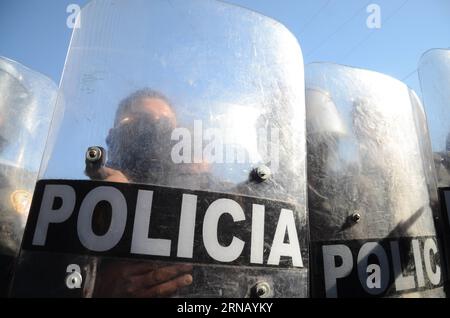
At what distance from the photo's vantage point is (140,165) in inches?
43.3

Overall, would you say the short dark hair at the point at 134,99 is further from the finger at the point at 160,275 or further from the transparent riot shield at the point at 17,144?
the transparent riot shield at the point at 17,144

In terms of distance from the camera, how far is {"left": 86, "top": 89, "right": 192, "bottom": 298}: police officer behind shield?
991 mm

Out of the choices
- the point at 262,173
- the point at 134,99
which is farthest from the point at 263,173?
the point at 134,99

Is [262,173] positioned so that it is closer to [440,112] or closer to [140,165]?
[140,165]

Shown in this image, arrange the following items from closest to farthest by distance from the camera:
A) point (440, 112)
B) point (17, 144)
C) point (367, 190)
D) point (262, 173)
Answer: point (262, 173) < point (367, 190) < point (440, 112) < point (17, 144)

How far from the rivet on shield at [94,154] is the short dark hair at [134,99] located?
11cm

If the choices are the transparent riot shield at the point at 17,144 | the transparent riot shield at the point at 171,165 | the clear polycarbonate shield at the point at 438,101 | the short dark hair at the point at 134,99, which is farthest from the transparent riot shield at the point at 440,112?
the transparent riot shield at the point at 17,144

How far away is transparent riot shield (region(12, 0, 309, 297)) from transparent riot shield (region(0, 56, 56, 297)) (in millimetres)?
1142

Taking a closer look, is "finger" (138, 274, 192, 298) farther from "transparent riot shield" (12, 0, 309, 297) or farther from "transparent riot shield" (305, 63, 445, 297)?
"transparent riot shield" (305, 63, 445, 297)

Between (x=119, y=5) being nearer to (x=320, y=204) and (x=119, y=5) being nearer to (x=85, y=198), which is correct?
(x=85, y=198)

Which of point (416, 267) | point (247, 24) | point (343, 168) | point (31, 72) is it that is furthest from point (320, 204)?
point (31, 72)

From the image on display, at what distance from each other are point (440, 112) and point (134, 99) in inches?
72.4

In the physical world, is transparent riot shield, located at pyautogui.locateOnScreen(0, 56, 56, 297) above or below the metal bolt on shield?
above

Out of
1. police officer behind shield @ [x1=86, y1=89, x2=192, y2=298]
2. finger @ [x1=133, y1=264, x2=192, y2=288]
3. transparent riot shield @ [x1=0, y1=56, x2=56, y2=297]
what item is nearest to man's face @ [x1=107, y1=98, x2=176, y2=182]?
police officer behind shield @ [x1=86, y1=89, x2=192, y2=298]
